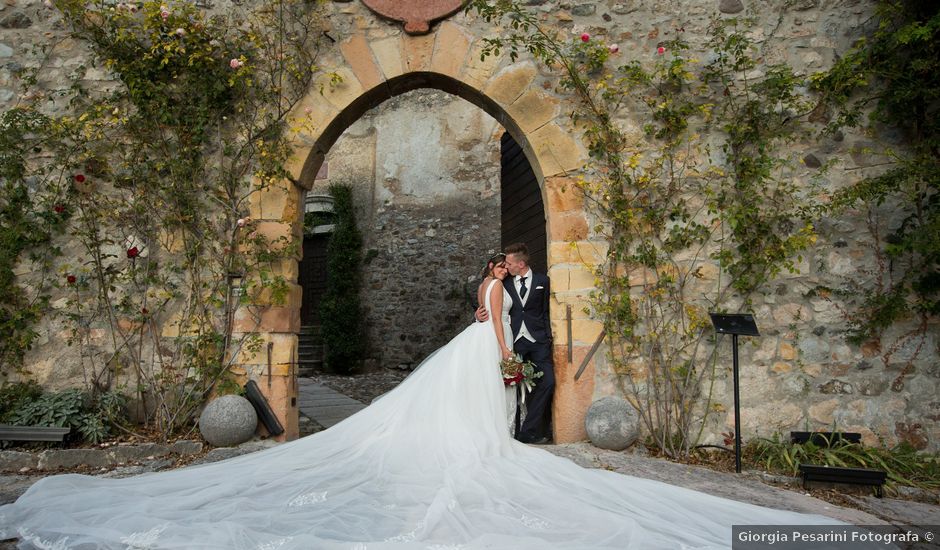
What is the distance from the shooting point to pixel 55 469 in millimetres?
3746

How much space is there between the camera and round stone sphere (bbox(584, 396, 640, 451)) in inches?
154

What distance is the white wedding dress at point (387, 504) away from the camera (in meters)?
2.12

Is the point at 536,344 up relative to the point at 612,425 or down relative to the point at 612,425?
up

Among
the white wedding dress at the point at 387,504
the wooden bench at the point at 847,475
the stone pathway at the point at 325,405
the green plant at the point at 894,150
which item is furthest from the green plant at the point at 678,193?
the stone pathway at the point at 325,405

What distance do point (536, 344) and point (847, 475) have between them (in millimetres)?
2069

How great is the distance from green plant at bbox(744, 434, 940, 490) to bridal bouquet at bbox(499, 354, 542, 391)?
5.00ft

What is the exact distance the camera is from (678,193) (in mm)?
4285

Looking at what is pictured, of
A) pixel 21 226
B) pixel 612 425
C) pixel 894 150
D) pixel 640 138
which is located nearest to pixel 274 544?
pixel 612 425

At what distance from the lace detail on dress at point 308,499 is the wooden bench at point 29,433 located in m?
2.37

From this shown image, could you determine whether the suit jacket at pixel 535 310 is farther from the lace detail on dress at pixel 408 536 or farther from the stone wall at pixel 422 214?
the stone wall at pixel 422 214

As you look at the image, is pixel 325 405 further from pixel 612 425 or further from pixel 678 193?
pixel 678 193

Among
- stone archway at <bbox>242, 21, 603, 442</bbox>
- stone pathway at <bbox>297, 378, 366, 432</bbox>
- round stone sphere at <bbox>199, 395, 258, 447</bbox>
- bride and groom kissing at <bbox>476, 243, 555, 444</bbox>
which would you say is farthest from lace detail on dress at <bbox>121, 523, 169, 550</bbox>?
stone pathway at <bbox>297, 378, 366, 432</bbox>

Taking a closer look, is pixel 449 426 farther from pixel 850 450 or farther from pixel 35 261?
pixel 35 261

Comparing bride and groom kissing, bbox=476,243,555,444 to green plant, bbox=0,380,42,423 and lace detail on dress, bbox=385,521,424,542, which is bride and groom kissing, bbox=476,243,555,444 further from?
green plant, bbox=0,380,42,423
